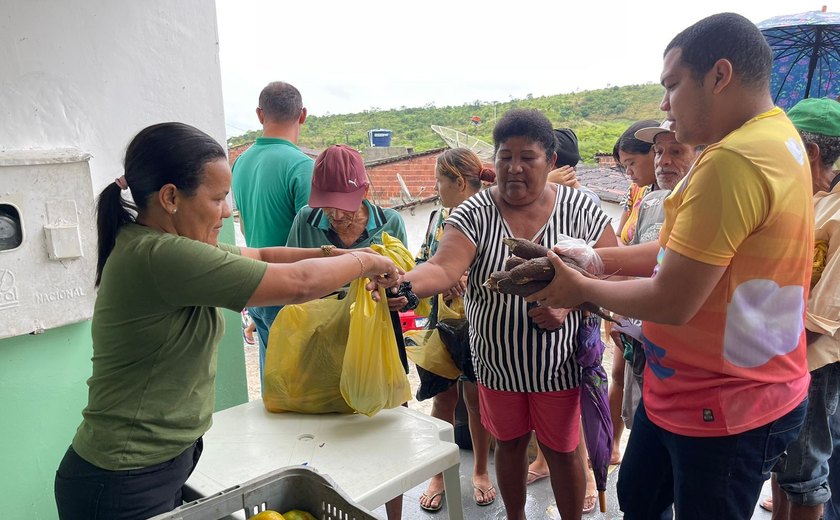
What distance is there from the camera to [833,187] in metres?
2.14

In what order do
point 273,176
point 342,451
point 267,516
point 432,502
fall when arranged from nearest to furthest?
point 267,516 < point 342,451 < point 432,502 < point 273,176

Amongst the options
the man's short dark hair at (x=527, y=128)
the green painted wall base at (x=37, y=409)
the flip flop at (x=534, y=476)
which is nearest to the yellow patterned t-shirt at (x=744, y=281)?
the man's short dark hair at (x=527, y=128)

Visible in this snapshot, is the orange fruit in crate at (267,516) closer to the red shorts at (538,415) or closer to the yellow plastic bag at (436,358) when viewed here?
the red shorts at (538,415)

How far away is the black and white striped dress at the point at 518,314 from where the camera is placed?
222 cm

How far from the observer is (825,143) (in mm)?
2123

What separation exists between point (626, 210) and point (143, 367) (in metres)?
3.34

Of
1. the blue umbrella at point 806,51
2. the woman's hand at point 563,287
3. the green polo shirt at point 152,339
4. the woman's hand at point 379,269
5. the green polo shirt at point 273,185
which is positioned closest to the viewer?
the green polo shirt at point 152,339

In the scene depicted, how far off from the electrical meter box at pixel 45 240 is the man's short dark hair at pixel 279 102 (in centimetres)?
118

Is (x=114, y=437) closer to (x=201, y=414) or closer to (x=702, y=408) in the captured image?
(x=201, y=414)

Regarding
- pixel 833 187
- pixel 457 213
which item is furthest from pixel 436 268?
pixel 833 187

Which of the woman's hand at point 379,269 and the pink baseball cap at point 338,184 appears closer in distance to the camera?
the woman's hand at point 379,269

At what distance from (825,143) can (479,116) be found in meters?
15.8

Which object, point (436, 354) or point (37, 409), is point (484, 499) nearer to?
point (436, 354)

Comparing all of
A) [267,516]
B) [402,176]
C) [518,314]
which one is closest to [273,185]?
[518,314]
